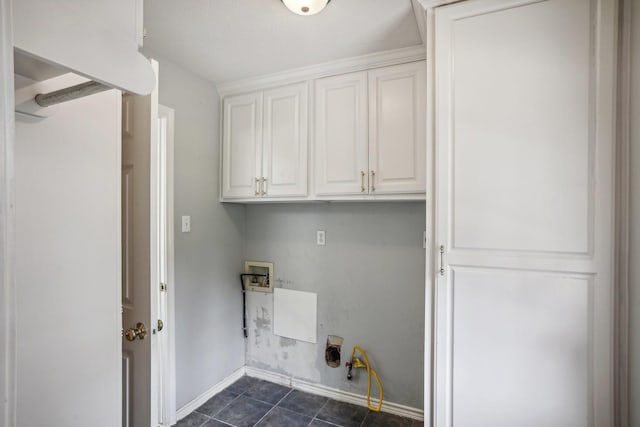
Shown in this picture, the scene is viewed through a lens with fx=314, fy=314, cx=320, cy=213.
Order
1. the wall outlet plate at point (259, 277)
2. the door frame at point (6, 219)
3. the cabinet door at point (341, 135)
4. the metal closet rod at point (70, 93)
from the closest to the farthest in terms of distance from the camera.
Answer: the door frame at point (6, 219), the metal closet rod at point (70, 93), the cabinet door at point (341, 135), the wall outlet plate at point (259, 277)

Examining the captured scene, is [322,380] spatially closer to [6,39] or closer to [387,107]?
[387,107]

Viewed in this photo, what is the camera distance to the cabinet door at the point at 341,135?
6.65ft

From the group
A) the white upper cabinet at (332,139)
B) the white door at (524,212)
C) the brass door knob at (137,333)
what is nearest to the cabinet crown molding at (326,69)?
the white upper cabinet at (332,139)

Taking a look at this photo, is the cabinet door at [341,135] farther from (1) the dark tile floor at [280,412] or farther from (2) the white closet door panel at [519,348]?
(1) the dark tile floor at [280,412]

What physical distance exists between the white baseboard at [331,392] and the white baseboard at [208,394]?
0.11 metres

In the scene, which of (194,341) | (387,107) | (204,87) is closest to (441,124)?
(387,107)

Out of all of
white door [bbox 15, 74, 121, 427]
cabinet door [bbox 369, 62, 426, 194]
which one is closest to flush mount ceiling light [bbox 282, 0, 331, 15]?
cabinet door [bbox 369, 62, 426, 194]

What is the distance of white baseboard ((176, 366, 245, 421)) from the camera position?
2.13m

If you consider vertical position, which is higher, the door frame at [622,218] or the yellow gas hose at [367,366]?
the door frame at [622,218]

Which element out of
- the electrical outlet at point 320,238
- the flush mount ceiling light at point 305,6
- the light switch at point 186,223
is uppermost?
the flush mount ceiling light at point 305,6

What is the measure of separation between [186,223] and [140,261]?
922mm

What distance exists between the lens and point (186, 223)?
2176 millimetres

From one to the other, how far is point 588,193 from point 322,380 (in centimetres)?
210

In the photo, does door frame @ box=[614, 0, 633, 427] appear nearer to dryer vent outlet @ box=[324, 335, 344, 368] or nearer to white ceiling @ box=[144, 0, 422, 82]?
white ceiling @ box=[144, 0, 422, 82]
